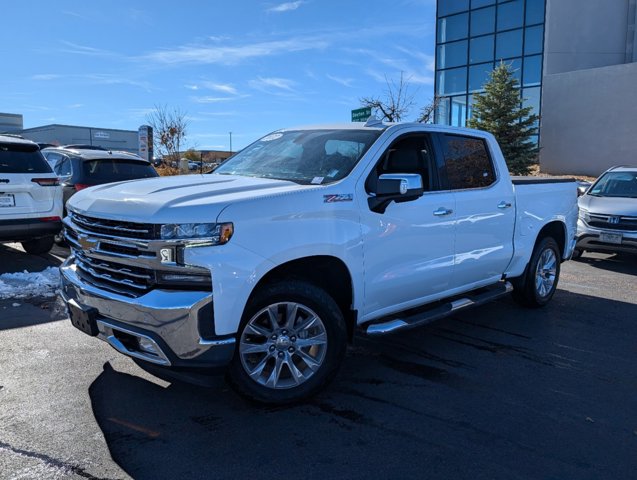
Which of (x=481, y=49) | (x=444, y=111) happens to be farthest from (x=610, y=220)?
(x=481, y=49)

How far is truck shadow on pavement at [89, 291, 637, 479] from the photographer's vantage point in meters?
3.01

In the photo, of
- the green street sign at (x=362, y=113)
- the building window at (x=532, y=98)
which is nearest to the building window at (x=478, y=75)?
the building window at (x=532, y=98)

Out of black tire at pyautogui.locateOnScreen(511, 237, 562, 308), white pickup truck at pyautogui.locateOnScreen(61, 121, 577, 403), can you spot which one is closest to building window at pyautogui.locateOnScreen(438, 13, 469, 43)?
black tire at pyautogui.locateOnScreen(511, 237, 562, 308)

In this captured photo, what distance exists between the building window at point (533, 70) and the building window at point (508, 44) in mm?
644

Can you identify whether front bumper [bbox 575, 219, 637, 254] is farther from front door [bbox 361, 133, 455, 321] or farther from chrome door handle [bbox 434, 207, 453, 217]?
chrome door handle [bbox 434, 207, 453, 217]

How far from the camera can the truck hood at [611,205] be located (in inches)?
354

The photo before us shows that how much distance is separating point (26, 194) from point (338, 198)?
5516 millimetres

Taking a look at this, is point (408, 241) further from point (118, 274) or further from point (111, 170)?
point (111, 170)

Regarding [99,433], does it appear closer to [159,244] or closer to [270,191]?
[159,244]

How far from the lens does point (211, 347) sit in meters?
3.17

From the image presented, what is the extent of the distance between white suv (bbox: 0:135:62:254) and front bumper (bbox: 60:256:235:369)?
4763 millimetres

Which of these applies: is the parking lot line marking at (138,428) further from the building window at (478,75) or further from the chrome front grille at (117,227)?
the building window at (478,75)

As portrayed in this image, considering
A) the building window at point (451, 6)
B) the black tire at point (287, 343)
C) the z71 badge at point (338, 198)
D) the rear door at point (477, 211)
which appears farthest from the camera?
the building window at point (451, 6)

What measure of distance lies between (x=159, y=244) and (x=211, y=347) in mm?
690
